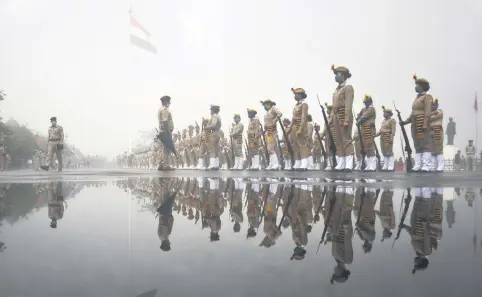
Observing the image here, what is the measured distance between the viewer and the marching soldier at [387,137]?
1335 cm

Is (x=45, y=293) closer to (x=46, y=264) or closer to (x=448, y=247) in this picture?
(x=46, y=264)

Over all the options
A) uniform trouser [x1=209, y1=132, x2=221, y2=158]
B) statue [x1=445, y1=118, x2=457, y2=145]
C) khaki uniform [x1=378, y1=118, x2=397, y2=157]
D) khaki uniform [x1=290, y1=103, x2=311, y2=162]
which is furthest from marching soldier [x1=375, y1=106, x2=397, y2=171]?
statue [x1=445, y1=118, x2=457, y2=145]

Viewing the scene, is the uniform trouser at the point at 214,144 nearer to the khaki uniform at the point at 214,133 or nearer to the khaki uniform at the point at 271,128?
the khaki uniform at the point at 214,133

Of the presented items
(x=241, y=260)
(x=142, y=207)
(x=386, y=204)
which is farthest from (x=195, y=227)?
(x=386, y=204)

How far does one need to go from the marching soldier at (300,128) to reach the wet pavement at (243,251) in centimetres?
770

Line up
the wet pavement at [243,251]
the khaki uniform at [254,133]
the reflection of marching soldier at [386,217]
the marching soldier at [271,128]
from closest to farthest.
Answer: the wet pavement at [243,251]
the reflection of marching soldier at [386,217]
the marching soldier at [271,128]
the khaki uniform at [254,133]

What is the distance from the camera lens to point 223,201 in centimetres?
388

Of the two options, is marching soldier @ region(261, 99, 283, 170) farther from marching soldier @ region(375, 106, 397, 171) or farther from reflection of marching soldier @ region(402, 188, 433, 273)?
reflection of marching soldier @ region(402, 188, 433, 273)

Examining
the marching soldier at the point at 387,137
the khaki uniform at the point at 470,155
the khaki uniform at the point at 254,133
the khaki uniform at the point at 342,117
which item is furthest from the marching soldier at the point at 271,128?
the khaki uniform at the point at 470,155

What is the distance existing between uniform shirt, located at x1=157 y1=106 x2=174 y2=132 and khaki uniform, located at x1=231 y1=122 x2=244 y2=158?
3383mm

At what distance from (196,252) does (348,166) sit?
834 cm

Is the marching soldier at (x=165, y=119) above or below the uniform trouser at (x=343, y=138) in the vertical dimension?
above

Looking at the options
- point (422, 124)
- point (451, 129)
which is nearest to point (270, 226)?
point (422, 124)

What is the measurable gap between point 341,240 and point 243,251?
20.0 inches
